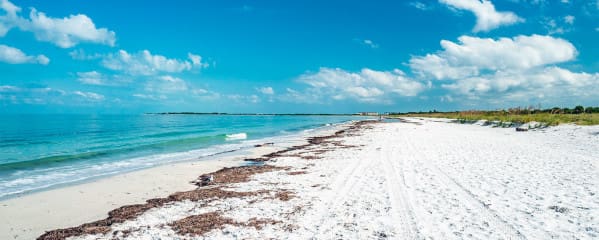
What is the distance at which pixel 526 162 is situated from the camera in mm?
12664

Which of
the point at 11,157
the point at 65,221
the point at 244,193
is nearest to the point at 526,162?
the point at 244,193

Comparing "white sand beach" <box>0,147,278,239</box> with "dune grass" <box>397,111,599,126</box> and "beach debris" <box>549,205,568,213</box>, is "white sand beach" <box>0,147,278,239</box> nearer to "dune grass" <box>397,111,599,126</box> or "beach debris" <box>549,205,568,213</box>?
"beach debris" <box>549,205,568,213</box>

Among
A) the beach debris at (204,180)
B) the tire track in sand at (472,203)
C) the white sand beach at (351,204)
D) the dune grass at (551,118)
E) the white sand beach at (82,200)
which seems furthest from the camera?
the dune grass at (551,118)

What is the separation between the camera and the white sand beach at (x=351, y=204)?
20.1 feet

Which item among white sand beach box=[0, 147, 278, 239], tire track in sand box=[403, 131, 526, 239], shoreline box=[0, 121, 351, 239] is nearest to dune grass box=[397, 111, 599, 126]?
tire track in sand box=[403, 131, 526, 239]

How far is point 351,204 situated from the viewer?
7.86 metres

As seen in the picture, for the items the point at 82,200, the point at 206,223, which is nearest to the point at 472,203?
the point at 206,223

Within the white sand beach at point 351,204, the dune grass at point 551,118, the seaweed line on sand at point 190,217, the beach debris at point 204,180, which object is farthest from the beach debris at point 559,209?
the dune grass at point 551,118

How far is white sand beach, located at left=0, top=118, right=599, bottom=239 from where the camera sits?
6.14 metres

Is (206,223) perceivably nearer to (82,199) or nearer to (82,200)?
(82,200)

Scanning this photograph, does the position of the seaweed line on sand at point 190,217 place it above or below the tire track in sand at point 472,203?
below

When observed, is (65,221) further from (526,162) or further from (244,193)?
(526,162)

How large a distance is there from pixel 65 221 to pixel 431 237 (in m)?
7.38

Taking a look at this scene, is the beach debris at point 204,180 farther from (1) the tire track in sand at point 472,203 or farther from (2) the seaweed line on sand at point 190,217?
(1) the tire track in sand at point 472,203
